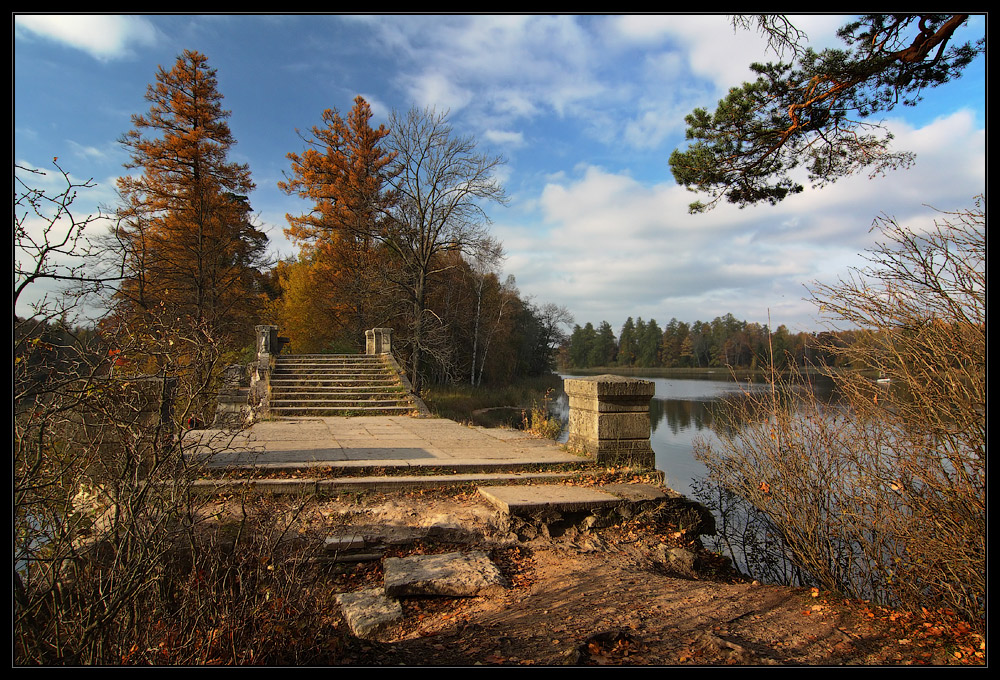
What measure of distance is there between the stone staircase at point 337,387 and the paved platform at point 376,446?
147cm

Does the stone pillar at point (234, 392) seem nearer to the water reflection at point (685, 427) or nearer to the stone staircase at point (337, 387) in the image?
the stone staircase at point (337, 387)

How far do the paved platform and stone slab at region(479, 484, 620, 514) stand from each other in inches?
33.6

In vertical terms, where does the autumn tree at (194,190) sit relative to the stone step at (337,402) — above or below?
above

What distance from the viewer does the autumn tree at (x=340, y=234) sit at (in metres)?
23.2

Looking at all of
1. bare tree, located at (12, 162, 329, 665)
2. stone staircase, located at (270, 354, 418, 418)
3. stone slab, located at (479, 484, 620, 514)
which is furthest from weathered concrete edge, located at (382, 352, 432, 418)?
bare tree, located at (12, 162, 329, 665)

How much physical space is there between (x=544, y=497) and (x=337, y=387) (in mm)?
10656

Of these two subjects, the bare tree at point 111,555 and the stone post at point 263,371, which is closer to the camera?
the bare tree at point 111,555

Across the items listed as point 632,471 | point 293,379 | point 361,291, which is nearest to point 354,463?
point 632,471

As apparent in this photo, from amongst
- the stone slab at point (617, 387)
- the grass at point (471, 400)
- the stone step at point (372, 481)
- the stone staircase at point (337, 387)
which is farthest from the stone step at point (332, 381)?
the stone slab at point (617, 387)

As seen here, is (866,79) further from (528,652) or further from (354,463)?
(354,463)

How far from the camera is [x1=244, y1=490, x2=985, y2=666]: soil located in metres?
2.79

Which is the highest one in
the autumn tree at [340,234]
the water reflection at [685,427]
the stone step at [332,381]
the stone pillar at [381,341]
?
the autumn tree at [340,234]

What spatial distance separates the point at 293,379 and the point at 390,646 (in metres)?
12.8

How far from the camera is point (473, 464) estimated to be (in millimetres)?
6496
